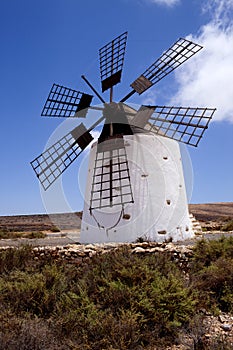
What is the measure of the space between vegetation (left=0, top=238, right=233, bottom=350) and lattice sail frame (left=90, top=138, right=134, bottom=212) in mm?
3841

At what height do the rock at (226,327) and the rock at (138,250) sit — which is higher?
the rock at (138,250)

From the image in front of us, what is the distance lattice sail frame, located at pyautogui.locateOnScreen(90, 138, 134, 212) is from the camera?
10812 mm

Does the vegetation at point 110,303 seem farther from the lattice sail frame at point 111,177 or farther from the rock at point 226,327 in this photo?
the lattice sail frame at point 111,177

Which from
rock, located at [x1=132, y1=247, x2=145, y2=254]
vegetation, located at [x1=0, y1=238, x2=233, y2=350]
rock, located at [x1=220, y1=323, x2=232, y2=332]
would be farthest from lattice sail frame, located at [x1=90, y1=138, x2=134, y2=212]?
rock, located at [x1=220, y1=323, x2=232, y2=332]

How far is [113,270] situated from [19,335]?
90.0 inches

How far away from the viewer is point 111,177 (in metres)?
11.0

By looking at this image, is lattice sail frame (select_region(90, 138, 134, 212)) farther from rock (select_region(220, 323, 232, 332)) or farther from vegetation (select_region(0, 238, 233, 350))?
rock (select_region(220, 323, 232, 332))

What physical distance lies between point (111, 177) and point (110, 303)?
6.07 m

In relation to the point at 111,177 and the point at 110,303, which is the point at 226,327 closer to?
the point at 110,303

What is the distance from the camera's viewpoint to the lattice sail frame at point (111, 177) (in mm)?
10812

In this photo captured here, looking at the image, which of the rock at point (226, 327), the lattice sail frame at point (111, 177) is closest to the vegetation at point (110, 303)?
the rock at point (226, 327)

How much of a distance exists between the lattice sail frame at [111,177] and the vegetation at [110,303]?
3.84 metres

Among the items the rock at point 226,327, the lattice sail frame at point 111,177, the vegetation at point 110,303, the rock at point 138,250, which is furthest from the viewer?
the lattice sail frame at point 111,177

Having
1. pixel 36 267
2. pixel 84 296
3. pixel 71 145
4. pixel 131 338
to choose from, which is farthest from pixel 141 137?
pixel 131 338
